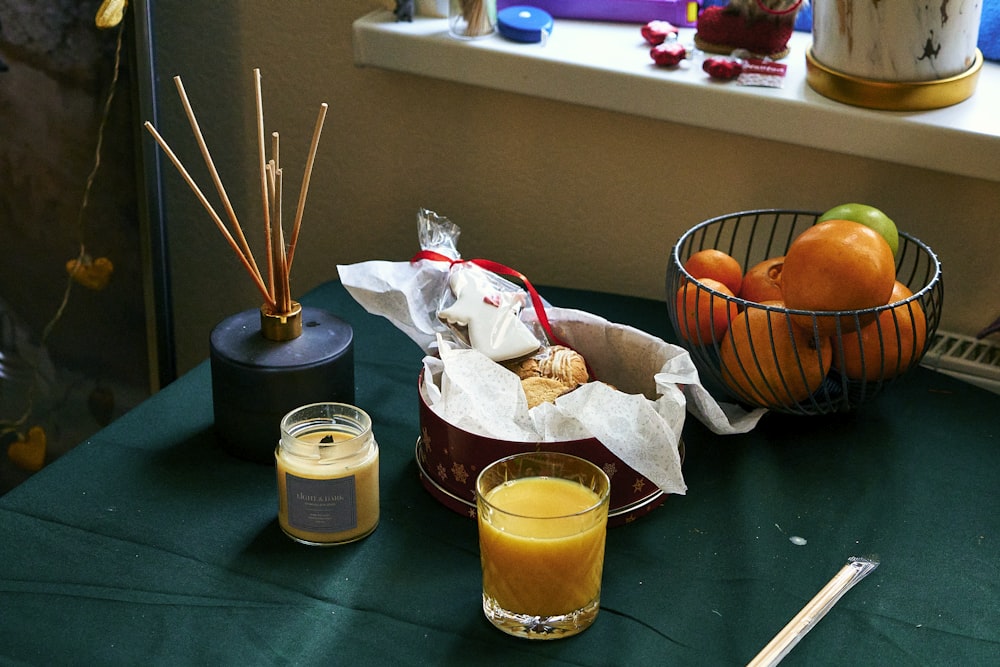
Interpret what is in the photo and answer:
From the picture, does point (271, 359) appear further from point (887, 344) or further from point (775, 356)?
point (887, 344)

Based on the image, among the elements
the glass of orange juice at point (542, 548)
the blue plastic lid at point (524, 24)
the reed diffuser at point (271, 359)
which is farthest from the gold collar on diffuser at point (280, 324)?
the blue plastic lid at point (524, 24)

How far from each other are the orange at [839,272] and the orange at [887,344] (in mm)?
19

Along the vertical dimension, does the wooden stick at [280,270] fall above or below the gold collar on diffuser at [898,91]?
below

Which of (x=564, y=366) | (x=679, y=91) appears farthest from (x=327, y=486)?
(x=679, y=91)

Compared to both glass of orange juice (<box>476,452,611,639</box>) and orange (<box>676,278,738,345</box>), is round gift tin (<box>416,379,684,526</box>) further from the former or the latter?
orange (<box>676,278,738,345</box>)

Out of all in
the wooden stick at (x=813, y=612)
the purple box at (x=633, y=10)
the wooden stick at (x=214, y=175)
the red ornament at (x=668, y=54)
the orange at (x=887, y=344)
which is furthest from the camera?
the purple box at (x=633, y=10)

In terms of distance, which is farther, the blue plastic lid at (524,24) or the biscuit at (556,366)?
the blue plastic lid at (524,24)

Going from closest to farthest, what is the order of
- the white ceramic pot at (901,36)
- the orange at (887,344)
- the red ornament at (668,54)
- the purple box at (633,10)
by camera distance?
the orange at (887,344) < the white ceramic pot at (901,36) < the red ornament at (668,54) < the purple box at (633,10)

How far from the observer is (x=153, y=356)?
4.70ft

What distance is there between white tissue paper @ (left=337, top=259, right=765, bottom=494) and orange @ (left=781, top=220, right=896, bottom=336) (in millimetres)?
112

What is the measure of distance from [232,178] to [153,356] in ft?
0.95

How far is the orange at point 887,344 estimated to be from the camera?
35.8 inches

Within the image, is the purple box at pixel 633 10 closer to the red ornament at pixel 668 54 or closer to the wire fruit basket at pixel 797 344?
the red ornament at pixel 668 54

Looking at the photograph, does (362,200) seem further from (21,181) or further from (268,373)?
(268,373)
